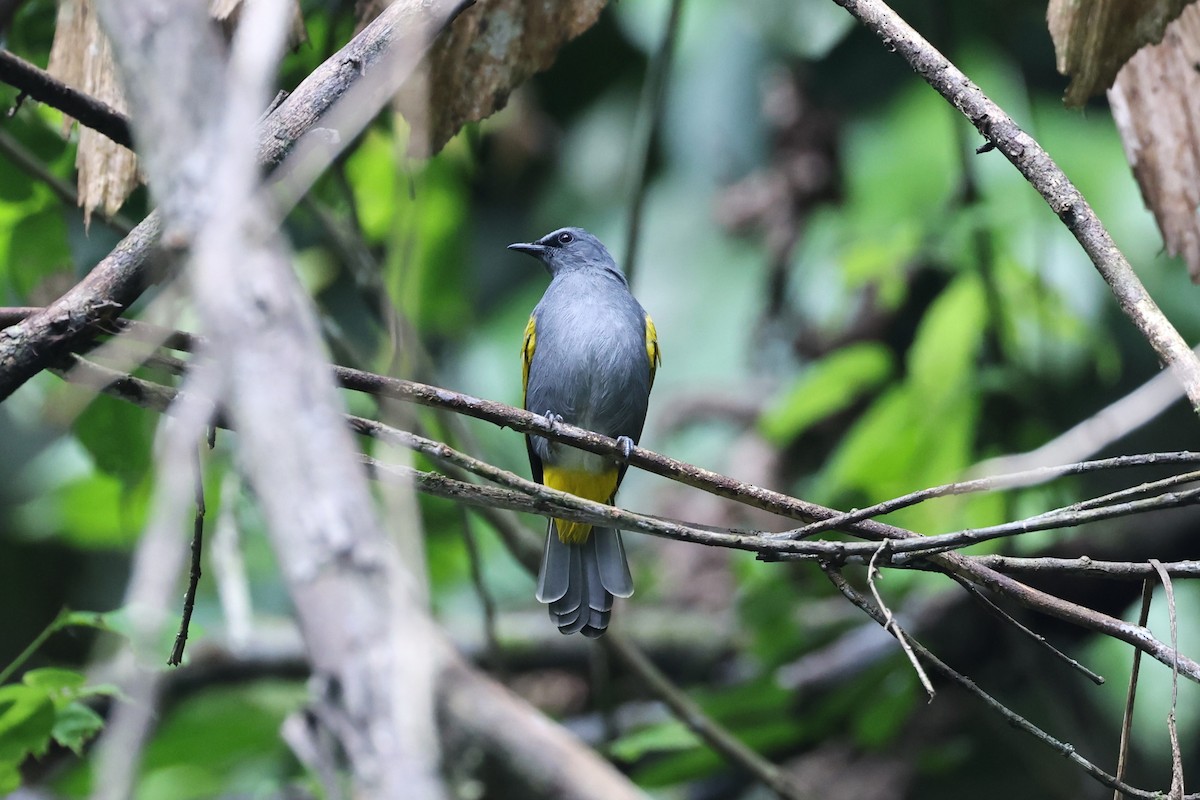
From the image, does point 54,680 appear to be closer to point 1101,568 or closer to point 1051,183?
point 1101,568

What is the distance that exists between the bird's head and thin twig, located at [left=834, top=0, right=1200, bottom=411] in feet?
8.70

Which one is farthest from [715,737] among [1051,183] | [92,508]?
[92,508]

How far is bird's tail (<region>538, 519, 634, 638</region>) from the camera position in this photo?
409 cm

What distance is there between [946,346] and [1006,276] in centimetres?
69

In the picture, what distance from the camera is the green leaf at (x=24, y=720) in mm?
2885

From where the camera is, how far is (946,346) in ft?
15.5

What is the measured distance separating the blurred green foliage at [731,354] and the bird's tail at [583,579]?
42cm

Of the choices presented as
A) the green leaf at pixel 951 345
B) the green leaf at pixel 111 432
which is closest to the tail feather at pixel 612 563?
the green leaf at pixel 951 345

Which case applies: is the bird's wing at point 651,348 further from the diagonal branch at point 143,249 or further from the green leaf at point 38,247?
the diagonal branch at point 143,249

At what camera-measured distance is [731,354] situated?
719 centimetres

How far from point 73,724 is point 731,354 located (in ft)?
15.9

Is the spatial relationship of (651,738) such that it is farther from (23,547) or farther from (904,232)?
(23,547)

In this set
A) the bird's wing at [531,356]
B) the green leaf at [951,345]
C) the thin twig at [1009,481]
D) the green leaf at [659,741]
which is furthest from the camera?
the bird's wing at [531,356]

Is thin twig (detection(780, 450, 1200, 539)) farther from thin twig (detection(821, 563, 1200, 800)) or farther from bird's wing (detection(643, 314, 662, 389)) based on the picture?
bird's wing (detection(643, 314, 662, 389))
